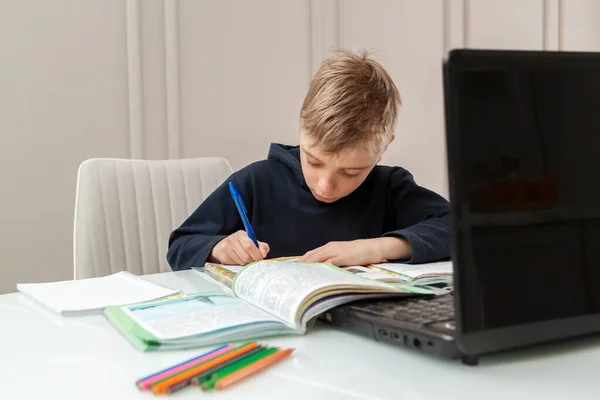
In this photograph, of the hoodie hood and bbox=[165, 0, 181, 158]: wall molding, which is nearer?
the hoodie hood

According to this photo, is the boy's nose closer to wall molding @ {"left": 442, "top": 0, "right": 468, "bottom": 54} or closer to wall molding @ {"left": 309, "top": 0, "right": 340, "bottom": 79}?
wall molding @ {"left": 309, "top": 0, "right": 340, "bottom": 79}

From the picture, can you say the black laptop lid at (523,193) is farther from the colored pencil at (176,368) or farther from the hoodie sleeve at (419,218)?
the hoodie sleeve at (419,218)

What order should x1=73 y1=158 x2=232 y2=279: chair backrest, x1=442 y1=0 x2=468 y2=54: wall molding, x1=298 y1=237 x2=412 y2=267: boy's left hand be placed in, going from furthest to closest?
1. x1=442 y1=0 x2=468 y2=54: wall molding
2. x1=73 y1=158 x2=232 y2=279: chair backrest
3. x1=298 y1=237 x2=412 y2=267: boy's left hand

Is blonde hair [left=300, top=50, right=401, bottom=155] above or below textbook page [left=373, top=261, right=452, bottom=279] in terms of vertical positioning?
above

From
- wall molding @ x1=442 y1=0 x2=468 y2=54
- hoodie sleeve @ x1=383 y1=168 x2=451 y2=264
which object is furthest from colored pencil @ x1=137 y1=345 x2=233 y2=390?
wall molding @ x1=442 y1=0 x2=468 y2=54

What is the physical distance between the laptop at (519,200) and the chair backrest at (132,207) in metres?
1.00

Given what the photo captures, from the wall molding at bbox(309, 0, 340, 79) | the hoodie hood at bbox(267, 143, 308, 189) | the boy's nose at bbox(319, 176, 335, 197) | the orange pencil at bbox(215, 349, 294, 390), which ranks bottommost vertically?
the orange pencil at bbox(215, 349, 294, 390)

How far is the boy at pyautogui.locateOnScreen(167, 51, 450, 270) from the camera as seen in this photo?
3.57 ft

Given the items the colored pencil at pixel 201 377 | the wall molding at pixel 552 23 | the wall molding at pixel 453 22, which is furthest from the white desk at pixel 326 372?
the wall molding at pixel 552 23

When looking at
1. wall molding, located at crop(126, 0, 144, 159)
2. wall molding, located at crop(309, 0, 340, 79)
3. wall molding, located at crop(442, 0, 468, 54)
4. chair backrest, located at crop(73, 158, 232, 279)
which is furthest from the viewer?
wall molding, located at crop(442, 0, 468, 54)

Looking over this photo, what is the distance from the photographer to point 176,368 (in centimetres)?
54

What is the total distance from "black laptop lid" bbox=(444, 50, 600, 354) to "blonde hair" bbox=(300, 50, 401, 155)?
60 centimetres

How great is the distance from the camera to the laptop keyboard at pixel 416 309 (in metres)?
0.61

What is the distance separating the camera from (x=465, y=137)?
50 cm
